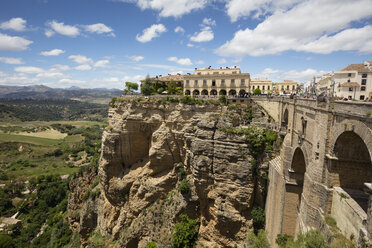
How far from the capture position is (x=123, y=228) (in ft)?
103

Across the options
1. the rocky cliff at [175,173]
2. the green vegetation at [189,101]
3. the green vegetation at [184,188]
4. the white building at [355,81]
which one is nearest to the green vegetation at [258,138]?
the rocky cliff at [175,173]

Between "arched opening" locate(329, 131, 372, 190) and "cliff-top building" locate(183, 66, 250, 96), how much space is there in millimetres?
26295

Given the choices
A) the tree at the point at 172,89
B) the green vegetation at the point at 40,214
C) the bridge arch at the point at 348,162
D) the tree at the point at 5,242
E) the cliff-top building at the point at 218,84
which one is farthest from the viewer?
the green vegetation at the point at 40,214

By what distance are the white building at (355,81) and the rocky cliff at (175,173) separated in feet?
36.3

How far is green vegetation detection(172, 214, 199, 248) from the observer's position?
25203 mm

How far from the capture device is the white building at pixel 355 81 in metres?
26.3

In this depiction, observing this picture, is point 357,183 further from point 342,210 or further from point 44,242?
point 44,242

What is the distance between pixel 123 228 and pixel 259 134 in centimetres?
2525

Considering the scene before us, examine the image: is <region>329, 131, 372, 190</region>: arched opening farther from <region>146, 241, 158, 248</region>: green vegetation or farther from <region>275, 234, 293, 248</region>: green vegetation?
<region>146, 241, 158, 248</region>: green vegetation

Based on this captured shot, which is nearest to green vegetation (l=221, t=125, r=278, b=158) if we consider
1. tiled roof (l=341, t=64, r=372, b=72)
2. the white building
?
the white building

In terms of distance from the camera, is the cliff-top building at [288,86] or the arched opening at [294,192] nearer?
the arched opening at [294,192]

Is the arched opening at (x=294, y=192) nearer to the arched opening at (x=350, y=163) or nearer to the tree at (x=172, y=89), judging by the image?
the arched opening at (x=350, y=163)

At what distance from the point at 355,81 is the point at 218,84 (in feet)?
67.6

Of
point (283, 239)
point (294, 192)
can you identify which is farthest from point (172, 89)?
point (283, 239)
